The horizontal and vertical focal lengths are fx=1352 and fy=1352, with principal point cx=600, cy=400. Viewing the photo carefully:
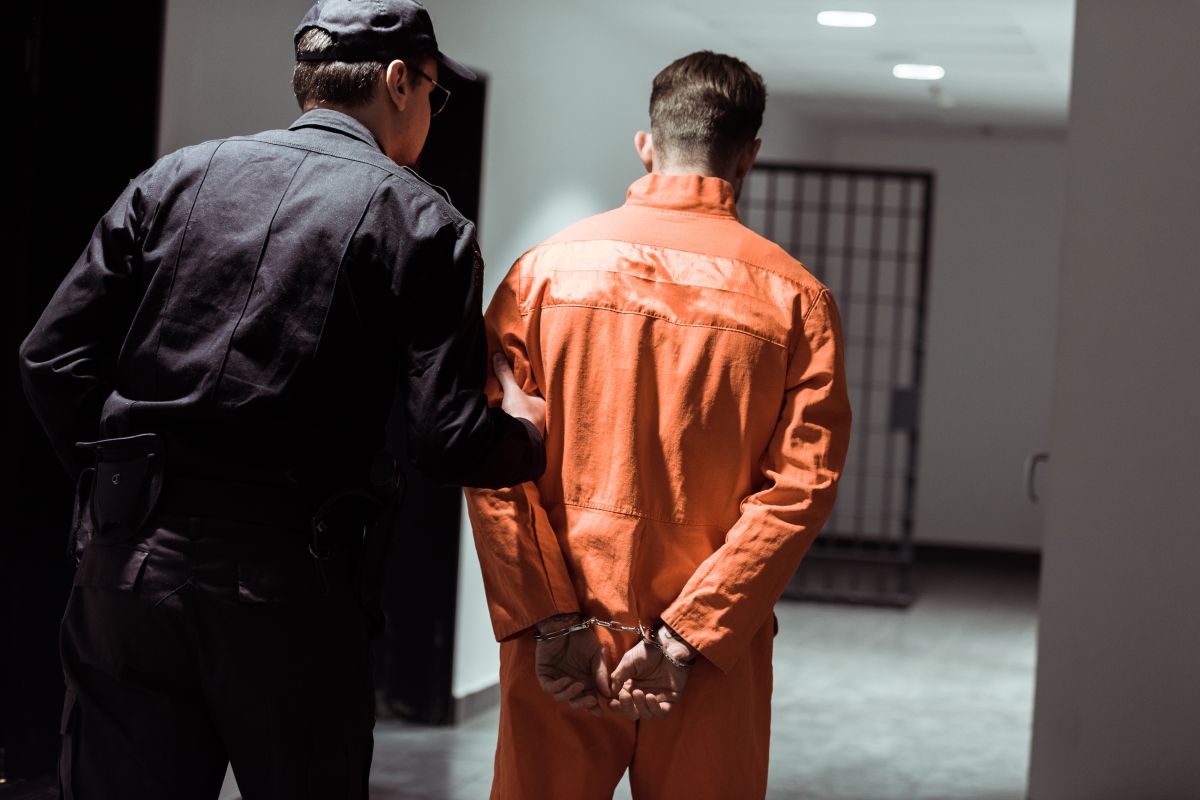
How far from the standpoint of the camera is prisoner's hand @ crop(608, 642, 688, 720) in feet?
5.51

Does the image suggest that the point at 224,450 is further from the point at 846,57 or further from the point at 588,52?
the point at 846,57

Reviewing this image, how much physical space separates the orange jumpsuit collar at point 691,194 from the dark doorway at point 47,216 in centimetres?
157

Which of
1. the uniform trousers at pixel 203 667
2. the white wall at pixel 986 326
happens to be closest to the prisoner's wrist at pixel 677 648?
the uniform trousers at pixel 203 667

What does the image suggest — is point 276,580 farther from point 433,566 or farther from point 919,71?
point 919,71

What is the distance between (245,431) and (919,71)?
590 cm

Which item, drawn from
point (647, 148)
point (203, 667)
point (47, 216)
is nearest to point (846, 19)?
point (47, 216)

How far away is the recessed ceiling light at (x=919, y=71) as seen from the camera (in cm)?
656

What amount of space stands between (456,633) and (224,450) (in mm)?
3006

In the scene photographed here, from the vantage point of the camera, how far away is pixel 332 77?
5.06 feet

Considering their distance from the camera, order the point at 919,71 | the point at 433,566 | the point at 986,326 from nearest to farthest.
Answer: the point at 433,566
the point at 919,71
the point at 986,326

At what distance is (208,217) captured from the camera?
1.44 m

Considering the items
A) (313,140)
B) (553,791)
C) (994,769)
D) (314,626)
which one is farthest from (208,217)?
(994,769)

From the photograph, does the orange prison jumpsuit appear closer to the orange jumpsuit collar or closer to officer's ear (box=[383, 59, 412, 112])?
the orange jumpsuit collar

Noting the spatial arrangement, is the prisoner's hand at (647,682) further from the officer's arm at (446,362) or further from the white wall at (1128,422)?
the white wall at (1128,422)
